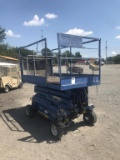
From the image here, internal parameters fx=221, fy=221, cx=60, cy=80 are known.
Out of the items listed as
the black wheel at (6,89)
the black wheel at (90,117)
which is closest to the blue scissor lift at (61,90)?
the black wheel at (90,117)

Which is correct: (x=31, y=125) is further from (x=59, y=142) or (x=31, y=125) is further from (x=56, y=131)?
(x=59, y=142)

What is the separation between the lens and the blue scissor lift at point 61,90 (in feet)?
20.1

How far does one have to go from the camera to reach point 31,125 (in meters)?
7.43

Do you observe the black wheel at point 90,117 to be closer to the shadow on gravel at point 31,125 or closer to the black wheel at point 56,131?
the shadow on gravel at point 31,125

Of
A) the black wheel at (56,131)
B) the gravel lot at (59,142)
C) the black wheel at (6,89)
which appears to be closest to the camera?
the gravel lot at (59,142)

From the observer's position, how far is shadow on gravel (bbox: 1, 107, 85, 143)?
20.7 feet

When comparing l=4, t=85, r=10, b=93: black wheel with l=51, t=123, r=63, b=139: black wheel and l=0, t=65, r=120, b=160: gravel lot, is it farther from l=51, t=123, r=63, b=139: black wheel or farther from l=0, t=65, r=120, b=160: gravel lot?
l=51, t=123, r=63, b=139: black wheel

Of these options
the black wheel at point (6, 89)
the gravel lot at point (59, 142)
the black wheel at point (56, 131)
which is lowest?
the gravel lot at point (59, 142)

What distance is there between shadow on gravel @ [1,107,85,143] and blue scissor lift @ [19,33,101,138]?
254mm

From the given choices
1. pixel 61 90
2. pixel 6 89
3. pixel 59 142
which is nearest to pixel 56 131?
pixel 59 142

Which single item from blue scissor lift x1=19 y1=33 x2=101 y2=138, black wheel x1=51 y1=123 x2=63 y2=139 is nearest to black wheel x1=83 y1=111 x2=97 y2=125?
blue scissor lift x1=19 y1=33 x2=101 y2=138

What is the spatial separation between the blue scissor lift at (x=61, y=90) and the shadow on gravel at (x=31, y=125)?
10.0 inches

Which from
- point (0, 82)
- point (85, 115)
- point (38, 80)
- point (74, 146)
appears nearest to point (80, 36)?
point (38, 80)

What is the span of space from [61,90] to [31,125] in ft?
5.91
